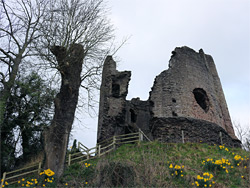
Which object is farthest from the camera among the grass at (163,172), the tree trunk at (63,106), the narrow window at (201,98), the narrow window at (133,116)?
the narrow window at (133,116)

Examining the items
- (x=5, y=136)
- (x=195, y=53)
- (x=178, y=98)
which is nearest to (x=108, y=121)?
(x=178, y=98)

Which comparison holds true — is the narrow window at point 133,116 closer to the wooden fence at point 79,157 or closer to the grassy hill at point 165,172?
the wooden fence at point 79,157

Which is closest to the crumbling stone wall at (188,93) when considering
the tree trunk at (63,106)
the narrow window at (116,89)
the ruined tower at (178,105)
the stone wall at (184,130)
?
the ruined tower at (178,105)

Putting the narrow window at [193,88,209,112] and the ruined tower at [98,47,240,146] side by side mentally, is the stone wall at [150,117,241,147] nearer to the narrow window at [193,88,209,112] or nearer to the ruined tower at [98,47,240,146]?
the ruined tower at [98,47,240,146]

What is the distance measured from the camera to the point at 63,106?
8.35 meters

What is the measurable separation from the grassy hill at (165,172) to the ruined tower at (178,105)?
2536 mm

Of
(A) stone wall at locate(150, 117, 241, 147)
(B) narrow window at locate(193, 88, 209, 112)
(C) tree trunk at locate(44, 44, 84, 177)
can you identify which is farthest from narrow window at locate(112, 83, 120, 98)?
(C) tree trunk at locate(44, 44, 84, 177)

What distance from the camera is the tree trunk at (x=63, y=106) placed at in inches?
301

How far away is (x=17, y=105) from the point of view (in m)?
13.0

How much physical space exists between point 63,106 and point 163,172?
3.99 metres

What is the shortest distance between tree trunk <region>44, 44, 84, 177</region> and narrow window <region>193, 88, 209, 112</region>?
26.5ft

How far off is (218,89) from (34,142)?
39.2 ft

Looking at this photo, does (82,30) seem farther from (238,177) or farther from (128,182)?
(238,177)

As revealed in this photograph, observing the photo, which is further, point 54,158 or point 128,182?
point 54,158
